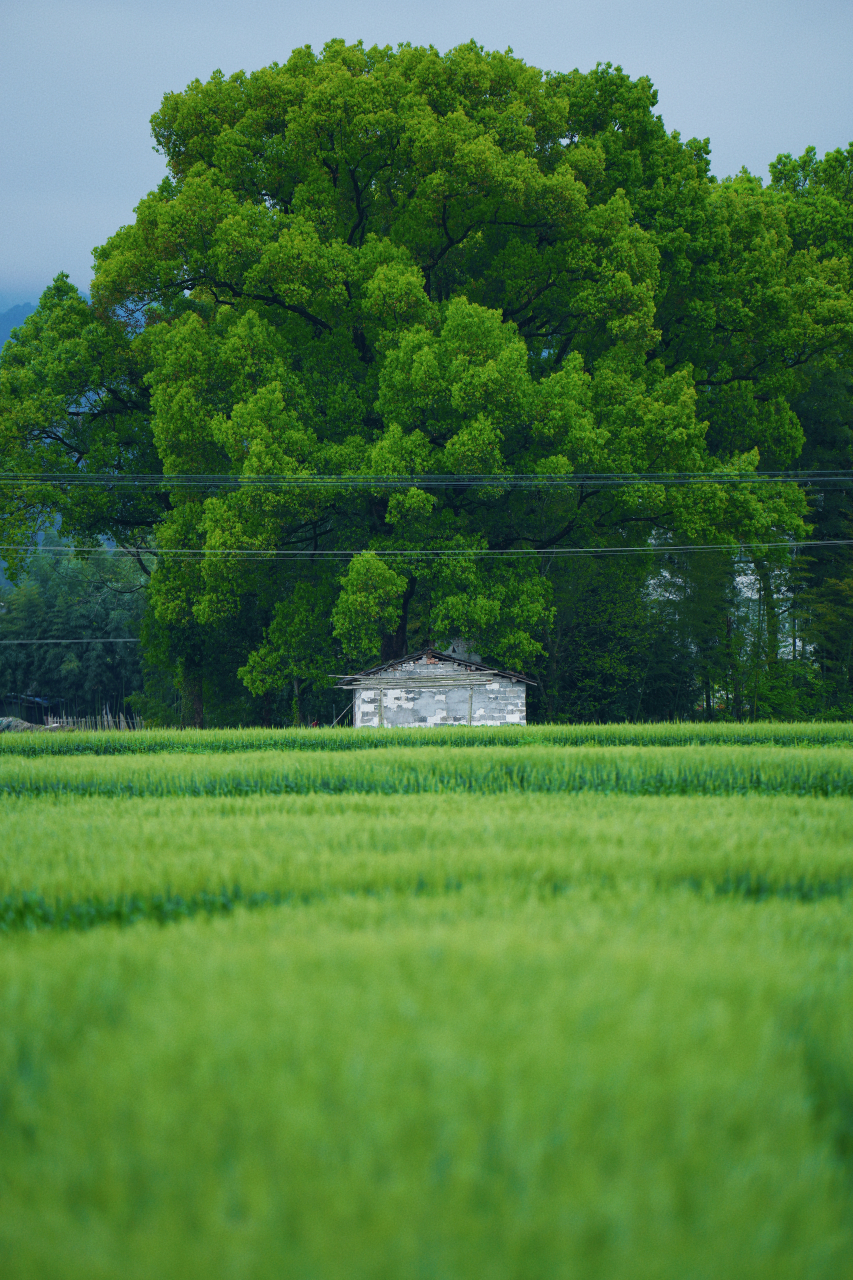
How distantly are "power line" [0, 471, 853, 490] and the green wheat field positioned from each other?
62.4 ft

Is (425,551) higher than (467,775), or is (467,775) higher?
(425,551)

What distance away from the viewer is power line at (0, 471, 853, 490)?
22.3 metres

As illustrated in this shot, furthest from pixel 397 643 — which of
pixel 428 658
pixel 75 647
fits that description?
pixel 75 647

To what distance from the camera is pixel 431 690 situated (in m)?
25.2

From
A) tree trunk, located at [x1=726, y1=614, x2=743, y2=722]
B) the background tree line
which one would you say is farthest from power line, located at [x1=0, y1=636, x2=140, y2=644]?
tree trunk, located at [x1=726, y1=614, x2=743, y2=722]

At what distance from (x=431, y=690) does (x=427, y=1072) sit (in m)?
23.5

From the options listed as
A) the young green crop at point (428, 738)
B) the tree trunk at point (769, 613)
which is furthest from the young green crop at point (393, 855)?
the tree trunk at point (769, 613)

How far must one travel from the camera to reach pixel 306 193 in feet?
80.3

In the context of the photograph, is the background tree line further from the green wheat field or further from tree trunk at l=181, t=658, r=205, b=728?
the green wheat field

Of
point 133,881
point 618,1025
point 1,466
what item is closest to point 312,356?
point 1,466

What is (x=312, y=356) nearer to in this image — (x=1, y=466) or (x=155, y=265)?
(x=155, y=265)

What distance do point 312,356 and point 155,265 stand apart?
4.97 meters

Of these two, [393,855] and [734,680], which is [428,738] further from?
[734,680]

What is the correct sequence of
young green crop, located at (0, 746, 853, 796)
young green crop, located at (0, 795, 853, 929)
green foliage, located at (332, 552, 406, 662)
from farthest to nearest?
green foliage, located at (332, 552, 406, 662) → young green crop, located at (0, 746, 853, 796) → young green crop, located at (0, 795, 853, 929)
